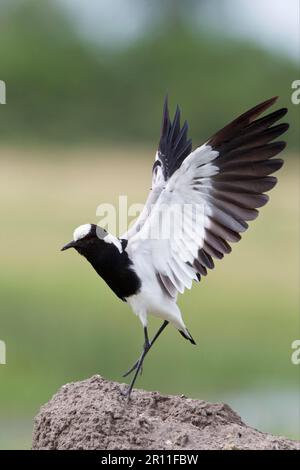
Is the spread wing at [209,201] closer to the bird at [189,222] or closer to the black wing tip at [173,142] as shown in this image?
the bird at [189,222]

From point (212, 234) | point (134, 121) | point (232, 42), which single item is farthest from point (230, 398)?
point (232, 42)

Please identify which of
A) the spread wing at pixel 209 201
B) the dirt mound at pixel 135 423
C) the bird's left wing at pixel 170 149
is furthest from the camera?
the bird's left wing at pixel 170 149

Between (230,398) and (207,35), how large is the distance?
7.14 m

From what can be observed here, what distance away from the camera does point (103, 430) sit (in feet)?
9.87

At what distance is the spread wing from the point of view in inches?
128

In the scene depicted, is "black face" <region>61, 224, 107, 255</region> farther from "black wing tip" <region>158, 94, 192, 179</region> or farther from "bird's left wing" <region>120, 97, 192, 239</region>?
"black wing tip" <region>158, 94, 192, 179</region>

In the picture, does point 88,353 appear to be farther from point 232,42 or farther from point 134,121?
point 232,42

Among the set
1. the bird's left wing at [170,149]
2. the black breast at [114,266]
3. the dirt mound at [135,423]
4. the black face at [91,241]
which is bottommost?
the dirt mound at [135,423]

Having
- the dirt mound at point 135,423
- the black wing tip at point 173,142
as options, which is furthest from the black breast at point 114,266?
the black wing tip at point 173,142

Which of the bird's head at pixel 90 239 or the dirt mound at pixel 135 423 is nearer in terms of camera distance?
the dirt mound at pixel 135 423

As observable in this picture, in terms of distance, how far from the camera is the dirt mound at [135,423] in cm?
299

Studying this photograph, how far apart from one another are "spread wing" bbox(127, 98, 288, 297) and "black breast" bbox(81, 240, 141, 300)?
0.19 ft

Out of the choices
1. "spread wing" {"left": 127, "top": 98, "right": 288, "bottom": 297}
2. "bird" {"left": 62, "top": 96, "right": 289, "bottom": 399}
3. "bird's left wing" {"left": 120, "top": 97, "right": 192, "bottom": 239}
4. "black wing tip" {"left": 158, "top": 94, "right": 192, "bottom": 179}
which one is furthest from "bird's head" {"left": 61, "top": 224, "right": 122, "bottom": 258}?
"black wing tip" {"left": 158, "top": 94, "right": 192, "bottom": 179}
